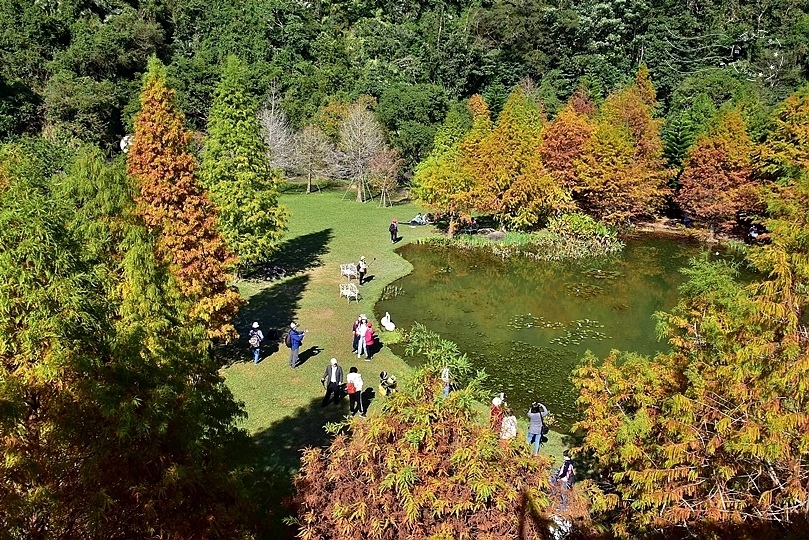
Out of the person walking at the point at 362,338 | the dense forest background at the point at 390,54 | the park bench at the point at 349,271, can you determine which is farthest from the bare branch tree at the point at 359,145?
the person walking at the point at 362,338

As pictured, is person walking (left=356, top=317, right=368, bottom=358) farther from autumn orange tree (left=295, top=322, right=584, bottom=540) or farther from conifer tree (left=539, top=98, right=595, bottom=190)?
conifer tree (left=539, top=98, right=595, bottom=190)

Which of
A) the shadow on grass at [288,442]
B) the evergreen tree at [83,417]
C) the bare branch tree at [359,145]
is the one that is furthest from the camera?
the bare branch tree at [359,145]

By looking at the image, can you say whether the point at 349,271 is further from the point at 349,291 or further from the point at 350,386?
the point at 350,386

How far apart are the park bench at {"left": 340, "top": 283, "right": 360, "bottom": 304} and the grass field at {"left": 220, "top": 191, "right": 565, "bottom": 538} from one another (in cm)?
25

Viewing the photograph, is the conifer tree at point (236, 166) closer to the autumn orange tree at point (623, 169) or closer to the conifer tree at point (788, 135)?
the autumn orange tree at point (623, 169)

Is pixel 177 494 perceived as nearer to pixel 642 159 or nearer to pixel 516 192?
pixel 516 192

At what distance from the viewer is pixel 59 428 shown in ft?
17.4

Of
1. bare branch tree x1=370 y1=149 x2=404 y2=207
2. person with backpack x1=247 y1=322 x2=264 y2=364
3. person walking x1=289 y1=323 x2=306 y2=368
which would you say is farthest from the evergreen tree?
bare branch tree x1=370 y1=149 x2=404 y2=207

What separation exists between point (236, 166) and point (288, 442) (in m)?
14.2

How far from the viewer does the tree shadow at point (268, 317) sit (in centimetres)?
1748

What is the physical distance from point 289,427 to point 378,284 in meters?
11.8

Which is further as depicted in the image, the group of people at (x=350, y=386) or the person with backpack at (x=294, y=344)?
the person with backpack at (x=294, y=344)

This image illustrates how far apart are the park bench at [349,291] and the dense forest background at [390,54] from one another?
2777 centimetres

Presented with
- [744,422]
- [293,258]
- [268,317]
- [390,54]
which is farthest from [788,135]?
[390,54]
